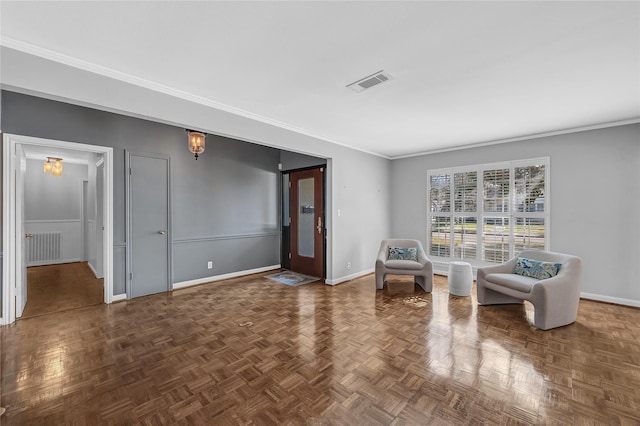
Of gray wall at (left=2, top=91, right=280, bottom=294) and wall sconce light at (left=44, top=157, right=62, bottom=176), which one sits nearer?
gray wall at (left=2, top=91, right=280, bottom=294)

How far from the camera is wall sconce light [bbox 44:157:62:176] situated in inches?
239

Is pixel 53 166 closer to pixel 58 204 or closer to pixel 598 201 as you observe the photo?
pixel 58 204

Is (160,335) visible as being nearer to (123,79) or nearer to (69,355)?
(69,355)

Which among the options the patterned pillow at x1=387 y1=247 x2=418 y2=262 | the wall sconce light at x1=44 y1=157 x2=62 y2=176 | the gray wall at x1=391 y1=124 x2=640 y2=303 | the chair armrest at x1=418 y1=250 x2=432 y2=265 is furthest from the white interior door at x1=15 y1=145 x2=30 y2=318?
the gray wall at x1=391 y1=124 x2=640 y2=303

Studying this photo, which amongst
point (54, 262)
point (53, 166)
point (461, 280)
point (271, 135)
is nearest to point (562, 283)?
point (461, 280)

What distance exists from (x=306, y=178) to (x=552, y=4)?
167 inches

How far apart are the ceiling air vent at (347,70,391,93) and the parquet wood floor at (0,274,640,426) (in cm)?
254

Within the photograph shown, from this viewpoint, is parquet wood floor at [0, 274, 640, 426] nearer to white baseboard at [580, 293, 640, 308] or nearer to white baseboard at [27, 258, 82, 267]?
white baseboard at [580, 293, 640, 308]

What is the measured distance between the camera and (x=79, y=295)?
4.14m

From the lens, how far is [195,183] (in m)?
4.78

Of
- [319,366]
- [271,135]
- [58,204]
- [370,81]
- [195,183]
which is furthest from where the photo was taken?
[58,204]

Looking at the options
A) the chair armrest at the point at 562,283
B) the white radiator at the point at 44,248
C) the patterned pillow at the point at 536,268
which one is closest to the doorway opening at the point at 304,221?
the patterned pillow at the point at 536,268

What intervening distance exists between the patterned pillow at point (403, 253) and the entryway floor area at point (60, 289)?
4.51 m

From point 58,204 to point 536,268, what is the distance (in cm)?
968
